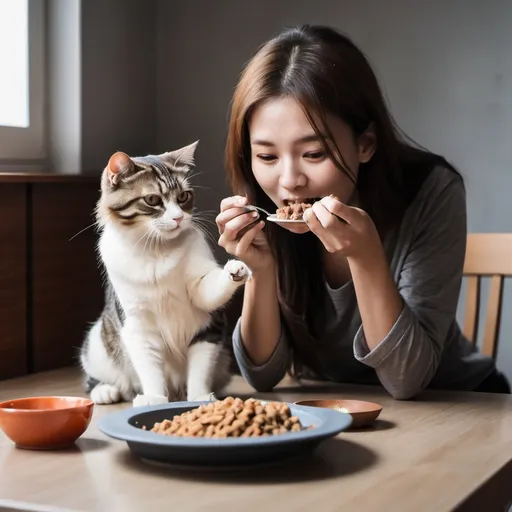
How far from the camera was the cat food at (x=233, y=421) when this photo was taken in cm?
102

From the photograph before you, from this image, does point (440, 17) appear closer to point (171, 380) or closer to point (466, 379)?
point (466, 379)

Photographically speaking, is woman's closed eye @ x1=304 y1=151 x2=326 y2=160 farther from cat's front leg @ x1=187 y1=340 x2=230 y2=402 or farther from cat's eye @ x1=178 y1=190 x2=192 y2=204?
cat's front leg @ x1=187 y1=340 x2=230 y2=402

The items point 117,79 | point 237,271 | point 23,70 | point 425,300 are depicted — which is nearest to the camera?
point 237,271

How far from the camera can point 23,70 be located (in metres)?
→ 2.27

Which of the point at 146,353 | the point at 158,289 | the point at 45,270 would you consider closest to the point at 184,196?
the point at 158,289

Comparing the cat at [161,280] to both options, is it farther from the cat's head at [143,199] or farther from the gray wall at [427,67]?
the gray wall at [427,67]

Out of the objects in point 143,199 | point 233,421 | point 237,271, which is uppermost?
point 143,199

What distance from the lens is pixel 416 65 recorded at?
2.36 metres

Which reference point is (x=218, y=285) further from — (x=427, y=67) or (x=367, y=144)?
(x=427, y=67)

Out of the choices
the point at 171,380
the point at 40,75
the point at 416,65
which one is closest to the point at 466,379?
the point at 171,380

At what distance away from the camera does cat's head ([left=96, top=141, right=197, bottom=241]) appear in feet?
4.75

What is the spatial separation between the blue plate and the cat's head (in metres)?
0.43

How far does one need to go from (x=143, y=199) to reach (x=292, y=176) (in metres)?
0.25

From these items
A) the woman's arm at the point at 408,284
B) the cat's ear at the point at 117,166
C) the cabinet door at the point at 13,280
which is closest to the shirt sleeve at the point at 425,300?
the woman's arm at the point at 408,284
